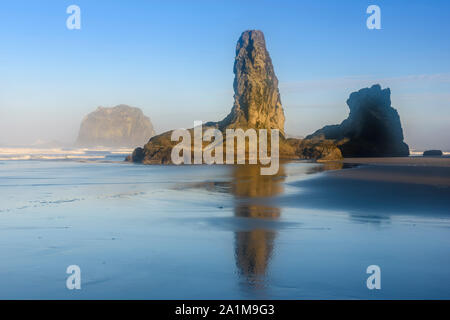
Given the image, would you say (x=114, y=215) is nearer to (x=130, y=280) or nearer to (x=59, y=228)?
(x=59, y=228)

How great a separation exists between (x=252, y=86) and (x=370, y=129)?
43446 mm

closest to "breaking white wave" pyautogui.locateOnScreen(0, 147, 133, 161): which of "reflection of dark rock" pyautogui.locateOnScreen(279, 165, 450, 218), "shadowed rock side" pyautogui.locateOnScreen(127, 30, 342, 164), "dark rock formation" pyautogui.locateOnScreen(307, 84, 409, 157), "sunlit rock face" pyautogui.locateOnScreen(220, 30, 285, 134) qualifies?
"shadowed rock side" pyautogui.locateOnScreen(127, 30, 342, 164)

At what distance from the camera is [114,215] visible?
52.7 ft

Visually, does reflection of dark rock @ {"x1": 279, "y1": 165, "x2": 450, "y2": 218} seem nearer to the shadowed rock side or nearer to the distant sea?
the distant sea

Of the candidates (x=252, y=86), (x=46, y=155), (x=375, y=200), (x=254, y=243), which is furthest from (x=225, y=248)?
(x=252, y=86)

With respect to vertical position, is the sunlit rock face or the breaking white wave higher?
the sunlit rock face

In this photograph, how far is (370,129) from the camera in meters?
138

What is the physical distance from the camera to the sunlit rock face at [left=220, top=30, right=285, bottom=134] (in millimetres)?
116438

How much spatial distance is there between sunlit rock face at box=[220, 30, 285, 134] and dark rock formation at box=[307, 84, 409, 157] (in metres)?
24.1

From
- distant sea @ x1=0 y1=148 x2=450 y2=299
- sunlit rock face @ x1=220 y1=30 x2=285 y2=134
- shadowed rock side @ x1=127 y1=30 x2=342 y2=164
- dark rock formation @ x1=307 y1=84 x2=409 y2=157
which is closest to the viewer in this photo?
distant sea @ x1=0 y1=148 x2=450 y2=299

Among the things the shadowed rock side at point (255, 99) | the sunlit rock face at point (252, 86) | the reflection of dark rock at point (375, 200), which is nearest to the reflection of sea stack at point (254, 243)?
the reflection of dark rock at point (375, 200)

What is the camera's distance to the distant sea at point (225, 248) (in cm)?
768

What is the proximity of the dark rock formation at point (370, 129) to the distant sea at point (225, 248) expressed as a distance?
11422cm
